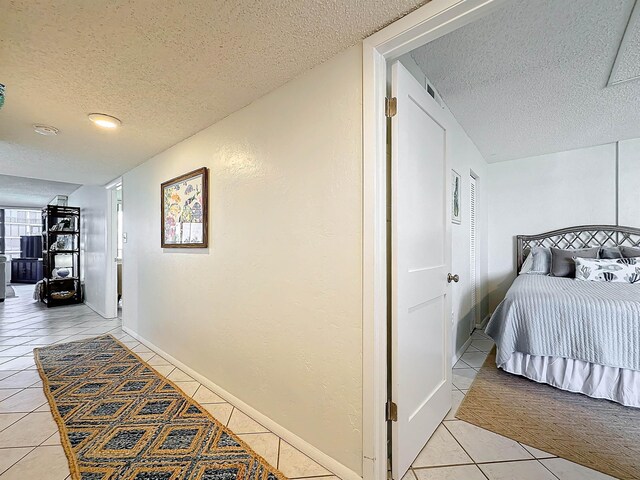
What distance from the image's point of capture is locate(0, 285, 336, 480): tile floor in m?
1.58

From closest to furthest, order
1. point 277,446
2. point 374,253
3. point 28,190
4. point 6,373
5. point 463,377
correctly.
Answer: point 374,253, point 277,446, point 463,377, point 6,373, point 28,190

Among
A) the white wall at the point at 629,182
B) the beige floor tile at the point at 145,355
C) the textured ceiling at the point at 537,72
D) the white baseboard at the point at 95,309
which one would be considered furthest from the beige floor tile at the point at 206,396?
the white wall at the point at 629,182

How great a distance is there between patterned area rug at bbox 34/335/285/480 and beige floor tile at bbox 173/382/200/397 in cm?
4

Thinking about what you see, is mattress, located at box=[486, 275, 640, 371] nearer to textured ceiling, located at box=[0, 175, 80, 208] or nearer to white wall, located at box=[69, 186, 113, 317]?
white wall, located at box=[69, 186, 113, 317]

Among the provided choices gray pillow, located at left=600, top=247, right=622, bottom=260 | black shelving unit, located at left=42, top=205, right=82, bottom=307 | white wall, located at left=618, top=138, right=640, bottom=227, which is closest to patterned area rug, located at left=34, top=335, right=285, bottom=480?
black shelving unit, located at left=42, top=205, right=82, bottom=307

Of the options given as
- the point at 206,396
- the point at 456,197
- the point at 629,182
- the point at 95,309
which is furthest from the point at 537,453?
the point at 95,309

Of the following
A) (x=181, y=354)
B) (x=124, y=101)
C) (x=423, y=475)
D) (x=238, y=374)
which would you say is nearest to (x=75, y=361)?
(x=181, y=354)

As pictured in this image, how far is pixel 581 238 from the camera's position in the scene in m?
4.01

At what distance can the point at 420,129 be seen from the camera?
1655 millimetres

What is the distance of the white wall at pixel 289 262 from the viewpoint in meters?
1.49

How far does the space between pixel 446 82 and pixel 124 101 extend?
230 centimetres

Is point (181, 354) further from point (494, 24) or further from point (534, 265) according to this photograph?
point (534, 265)

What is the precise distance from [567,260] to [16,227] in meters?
13.4

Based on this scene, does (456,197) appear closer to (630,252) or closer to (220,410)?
(630,252)
